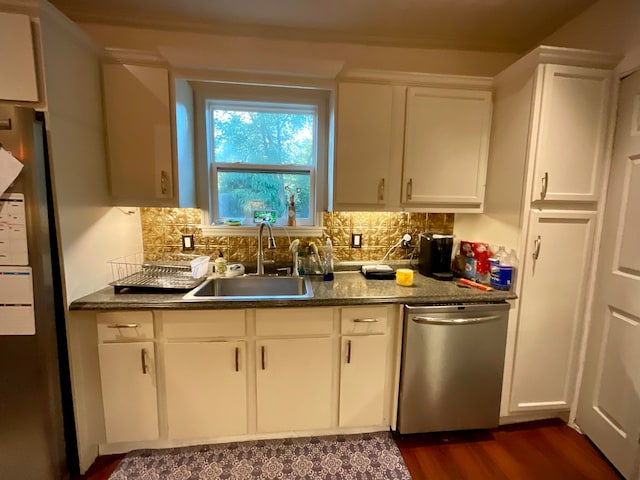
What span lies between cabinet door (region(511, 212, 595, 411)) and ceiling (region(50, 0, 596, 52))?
51.2 inches

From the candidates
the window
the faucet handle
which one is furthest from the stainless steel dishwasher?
the window

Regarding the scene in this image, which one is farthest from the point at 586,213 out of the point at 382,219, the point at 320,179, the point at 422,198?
the point at 320,179

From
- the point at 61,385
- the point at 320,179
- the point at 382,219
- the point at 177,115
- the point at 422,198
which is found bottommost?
the point at 61,385

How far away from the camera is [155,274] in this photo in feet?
6.05

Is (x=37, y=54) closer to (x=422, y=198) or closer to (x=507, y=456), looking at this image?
(x=422, y=198)

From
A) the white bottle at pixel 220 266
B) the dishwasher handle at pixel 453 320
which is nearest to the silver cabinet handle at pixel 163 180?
the white bottle at pixel 220 266

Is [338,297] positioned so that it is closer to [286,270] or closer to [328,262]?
[328,262]

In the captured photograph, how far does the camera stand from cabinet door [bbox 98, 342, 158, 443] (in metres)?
1.54

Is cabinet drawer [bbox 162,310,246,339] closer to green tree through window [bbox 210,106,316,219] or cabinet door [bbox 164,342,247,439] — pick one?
cabinet door [bbox 164,342,247,439]

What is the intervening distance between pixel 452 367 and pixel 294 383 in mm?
943

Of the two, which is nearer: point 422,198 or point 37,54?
point 37,54

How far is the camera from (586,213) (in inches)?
66.4

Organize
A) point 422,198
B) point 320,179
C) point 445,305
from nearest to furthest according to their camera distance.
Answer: point 445,305
point 422,198
point 320,179

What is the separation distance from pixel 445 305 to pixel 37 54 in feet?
7.74
